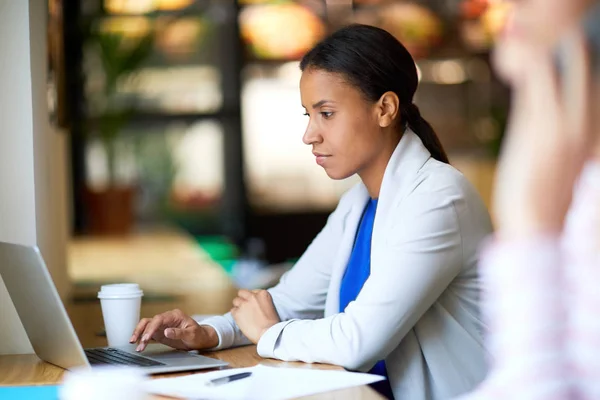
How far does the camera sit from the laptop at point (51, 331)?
151cm

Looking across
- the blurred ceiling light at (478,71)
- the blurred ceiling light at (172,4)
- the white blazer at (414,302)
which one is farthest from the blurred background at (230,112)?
the white blazer at (414,302)

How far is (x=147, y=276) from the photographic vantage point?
4203 millimetres

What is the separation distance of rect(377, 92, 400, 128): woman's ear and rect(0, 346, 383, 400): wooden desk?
53cm

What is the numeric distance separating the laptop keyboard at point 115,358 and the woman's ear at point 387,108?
2.19 feet

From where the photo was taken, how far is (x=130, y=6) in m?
7.91

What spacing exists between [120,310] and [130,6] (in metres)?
6.40

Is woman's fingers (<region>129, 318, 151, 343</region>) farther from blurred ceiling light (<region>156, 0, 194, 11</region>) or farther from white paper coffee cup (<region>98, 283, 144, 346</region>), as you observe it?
blurred ceiling light (<region>156, 0, 194, 11</region>)

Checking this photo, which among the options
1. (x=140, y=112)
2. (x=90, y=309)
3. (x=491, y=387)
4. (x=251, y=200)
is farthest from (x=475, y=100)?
(x=491, y=387)

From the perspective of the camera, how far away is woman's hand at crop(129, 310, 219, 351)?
179cm

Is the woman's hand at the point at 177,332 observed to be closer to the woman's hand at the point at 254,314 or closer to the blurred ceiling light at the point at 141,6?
the woman's hand at the point at 254,314

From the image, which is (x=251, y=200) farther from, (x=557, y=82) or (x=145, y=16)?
(x=557, y=82)

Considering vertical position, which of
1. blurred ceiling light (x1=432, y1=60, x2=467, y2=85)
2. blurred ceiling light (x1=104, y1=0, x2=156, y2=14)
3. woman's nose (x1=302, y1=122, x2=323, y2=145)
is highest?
blurred ceiling light (x1=104, y1=0, x2=156, y2=14)

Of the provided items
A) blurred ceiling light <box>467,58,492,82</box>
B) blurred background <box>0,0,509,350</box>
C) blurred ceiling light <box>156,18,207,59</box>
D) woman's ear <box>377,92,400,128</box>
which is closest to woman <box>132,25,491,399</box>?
woman's ear <box>377,92,400,128</box>

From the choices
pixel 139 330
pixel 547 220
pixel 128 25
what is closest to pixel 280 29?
pixel 128 25
